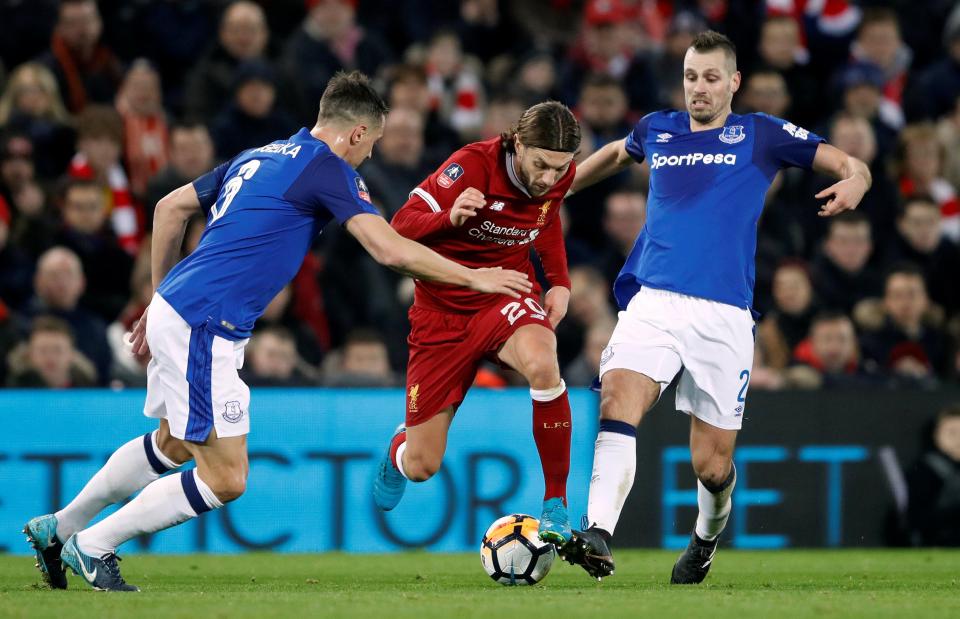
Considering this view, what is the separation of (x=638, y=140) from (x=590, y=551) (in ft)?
7.30

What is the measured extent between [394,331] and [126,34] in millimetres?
3921

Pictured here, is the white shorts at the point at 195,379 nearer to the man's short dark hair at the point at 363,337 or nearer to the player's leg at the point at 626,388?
the player's leg at the point at 626,388

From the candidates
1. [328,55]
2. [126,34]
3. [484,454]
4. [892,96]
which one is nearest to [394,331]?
[484,454]

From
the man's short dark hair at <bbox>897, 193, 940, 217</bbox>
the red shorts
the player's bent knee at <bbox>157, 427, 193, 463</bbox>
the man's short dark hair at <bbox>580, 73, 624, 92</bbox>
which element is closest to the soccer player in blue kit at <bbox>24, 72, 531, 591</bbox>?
the player's bent knee at <bbox>157, 427, 193, 463</bbox>

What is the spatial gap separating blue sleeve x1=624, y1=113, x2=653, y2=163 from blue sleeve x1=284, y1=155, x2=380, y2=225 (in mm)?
1602

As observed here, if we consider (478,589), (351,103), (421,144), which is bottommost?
(478,589)

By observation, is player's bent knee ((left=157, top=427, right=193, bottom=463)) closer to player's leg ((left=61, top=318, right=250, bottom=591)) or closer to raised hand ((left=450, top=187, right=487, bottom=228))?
player's leg ((left=61, top=318, right=250, bottom=591))

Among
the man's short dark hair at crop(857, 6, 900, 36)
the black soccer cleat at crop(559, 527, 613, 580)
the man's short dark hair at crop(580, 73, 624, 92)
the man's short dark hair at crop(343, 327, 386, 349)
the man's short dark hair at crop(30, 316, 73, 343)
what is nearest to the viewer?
the black soccer cleat at crop(559, 527, 613, 580)

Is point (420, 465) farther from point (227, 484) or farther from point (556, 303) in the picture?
point (227, 484)

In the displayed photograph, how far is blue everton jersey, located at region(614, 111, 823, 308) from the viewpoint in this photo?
7504mm

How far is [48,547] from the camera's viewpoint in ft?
23.7

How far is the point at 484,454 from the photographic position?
10.8m

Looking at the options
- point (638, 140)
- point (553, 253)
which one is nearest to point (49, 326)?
point (553, 253)

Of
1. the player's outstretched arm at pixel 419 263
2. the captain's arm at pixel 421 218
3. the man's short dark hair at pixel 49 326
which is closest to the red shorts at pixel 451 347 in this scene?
the captain's arm at pixel 421 218
